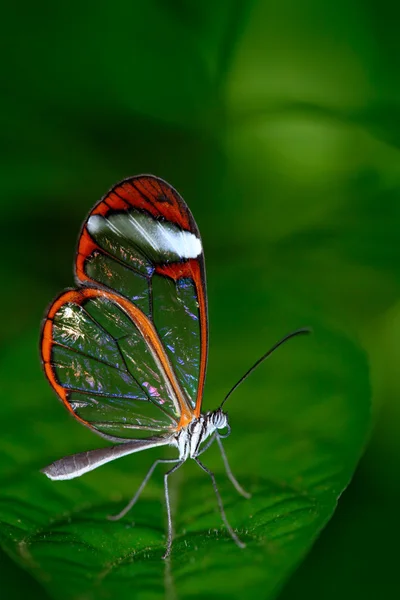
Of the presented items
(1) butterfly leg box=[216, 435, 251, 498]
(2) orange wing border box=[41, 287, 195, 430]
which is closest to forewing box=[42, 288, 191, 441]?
(2) orange wing border box=[41, 287, 195, 430]

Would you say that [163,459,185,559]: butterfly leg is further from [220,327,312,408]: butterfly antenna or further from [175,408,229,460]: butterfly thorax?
[220,327,312,408]: butterfly antenna

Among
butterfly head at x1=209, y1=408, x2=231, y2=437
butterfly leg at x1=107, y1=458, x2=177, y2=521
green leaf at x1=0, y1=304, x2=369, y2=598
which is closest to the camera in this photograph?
green leaf at x1=0, y1=304, x2=369, y2=598

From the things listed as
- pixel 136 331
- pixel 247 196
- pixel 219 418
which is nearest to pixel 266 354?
pixel 219 418

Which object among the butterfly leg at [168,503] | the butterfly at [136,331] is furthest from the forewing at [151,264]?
the butterfly leg at [168,503]

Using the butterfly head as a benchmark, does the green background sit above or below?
above

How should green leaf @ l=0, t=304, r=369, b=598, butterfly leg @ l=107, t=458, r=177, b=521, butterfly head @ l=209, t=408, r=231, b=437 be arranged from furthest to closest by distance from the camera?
Answer: butterfly head @ l=209, t=408, r=231, b=437
butterfly leg @ l=107, t=458, r=177, b=521
green leaf @ l=0, t=304, r=369, b=598

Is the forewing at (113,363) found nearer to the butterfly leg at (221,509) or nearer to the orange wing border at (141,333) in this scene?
the orange wing border at (141,333)

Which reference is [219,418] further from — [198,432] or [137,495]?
[137,495]
